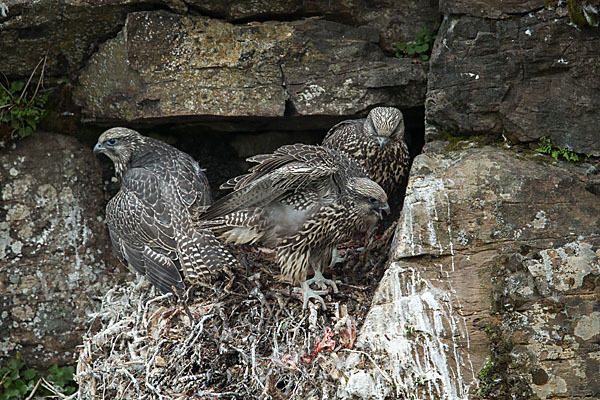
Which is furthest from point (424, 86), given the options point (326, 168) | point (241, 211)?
point (241, 211)

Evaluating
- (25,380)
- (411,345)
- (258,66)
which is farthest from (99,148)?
(411,345)

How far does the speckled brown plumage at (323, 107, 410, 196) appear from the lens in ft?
19.2

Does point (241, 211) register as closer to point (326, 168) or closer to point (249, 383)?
point (326, 168)

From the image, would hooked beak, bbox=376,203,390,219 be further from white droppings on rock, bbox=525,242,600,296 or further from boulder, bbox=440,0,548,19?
boulder, bbox=440,0,548,19

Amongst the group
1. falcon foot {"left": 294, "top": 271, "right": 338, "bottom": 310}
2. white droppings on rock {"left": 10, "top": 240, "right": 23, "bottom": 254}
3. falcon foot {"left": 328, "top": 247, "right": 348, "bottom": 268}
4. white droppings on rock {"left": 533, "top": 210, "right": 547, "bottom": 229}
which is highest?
white droppings on rock {"left": 10, "top": 240, "right": 23, "bottom": 254}

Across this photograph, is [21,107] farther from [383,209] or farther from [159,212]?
[383,209]

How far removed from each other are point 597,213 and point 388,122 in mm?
1651

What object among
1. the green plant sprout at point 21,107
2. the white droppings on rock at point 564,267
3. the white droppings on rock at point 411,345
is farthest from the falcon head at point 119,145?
the white droppings on rock at point 564,267

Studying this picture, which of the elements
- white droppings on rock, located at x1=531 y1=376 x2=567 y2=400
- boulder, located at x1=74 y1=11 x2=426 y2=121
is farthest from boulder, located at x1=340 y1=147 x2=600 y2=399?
boulder, located at x1=74 y1=11 x2=426 y2=121

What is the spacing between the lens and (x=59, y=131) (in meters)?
6.53

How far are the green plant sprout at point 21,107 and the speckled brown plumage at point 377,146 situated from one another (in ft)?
7.67

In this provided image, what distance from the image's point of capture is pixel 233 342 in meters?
5.29

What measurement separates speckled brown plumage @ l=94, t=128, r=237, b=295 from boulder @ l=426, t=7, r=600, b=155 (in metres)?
1.83

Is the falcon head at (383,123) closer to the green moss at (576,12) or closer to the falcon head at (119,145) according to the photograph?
the green moss at (576,12)
